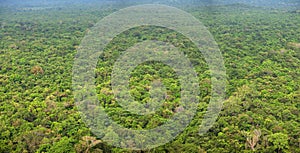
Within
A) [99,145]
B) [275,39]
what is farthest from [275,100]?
[275,39]

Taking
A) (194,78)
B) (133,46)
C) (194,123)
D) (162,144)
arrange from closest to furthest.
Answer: (162,144)
(194,123)
(194,78)
(133,46)

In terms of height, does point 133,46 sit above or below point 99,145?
above

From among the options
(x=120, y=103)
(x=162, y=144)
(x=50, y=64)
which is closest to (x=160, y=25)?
(x=50, y=64)

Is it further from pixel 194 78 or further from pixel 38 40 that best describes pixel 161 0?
pixel 194 78

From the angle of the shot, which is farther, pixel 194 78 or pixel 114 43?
pixel 114 43

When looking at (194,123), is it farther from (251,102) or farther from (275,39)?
(275,39)

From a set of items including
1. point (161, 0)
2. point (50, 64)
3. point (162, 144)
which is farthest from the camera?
point (161, 0)
